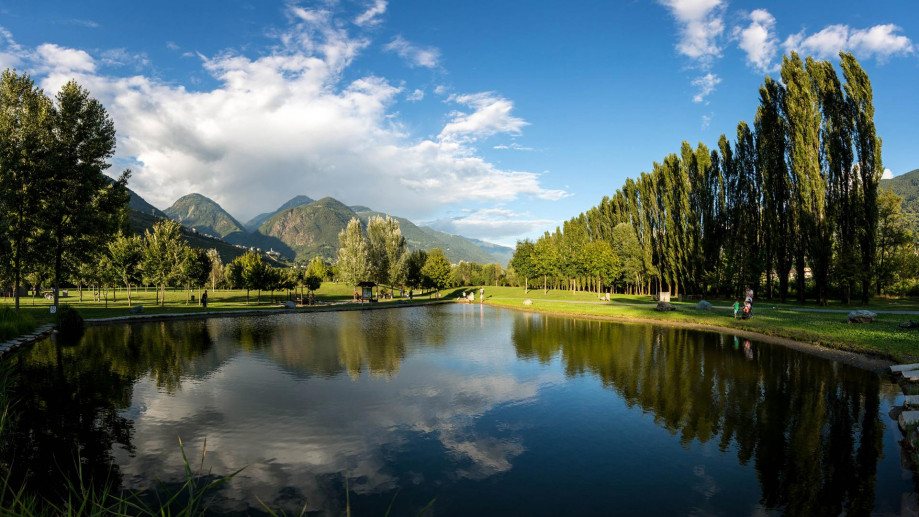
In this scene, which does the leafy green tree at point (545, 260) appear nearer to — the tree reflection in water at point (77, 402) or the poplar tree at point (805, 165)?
the poplar tree at point (805, 165)

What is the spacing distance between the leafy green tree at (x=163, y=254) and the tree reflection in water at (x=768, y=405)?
43.8 meters

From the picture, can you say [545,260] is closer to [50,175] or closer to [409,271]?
[409,271]

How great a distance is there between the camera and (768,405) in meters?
12.6

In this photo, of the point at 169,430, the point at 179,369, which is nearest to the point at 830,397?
the point at 169,430

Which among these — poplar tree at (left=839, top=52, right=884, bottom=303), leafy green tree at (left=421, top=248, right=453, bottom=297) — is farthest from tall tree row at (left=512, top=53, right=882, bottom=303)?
leafy green tree at (left=421, top=248, right=453, bottom=297)

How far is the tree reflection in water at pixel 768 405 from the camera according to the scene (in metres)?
8.01

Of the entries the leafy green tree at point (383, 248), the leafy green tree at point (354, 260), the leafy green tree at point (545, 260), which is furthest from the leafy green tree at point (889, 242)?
the leafy green tree at point (354, 260)

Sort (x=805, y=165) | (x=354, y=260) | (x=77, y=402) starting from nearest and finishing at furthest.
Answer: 1. (x=77, y=402)
2. (x=805, y=165)
3. (x=354, y=260)

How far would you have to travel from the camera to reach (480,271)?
16088 centimetres

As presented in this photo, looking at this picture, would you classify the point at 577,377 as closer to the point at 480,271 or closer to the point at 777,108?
the point at 777,108

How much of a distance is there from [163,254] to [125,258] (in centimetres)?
369

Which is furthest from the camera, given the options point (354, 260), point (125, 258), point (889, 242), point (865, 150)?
point (354, 260)

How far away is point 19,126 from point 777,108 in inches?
2687

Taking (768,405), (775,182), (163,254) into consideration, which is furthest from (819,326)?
(163,254)
